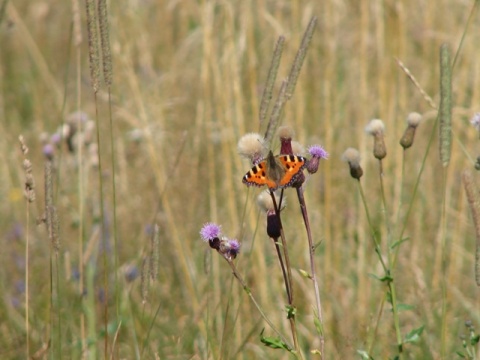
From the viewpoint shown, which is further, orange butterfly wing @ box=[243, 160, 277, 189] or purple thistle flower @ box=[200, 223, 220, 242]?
purple thistle flower @ box=[200, 223, 220, 242]

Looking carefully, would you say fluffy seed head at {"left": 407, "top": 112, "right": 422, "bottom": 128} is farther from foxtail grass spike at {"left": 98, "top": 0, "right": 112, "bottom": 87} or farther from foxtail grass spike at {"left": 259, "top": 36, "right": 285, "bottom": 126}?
foxtail grass spike at {"left": 98, "top": 0, "right": 112, "bottom": 87}

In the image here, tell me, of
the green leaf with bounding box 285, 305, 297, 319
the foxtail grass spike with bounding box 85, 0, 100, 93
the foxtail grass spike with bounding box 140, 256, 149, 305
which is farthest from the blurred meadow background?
the green leaf with bounding box 285, 305, 297, 319

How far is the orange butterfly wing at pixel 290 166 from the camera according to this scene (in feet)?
4.49

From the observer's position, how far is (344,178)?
3621 millimetres

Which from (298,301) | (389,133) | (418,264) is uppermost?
(389,133)

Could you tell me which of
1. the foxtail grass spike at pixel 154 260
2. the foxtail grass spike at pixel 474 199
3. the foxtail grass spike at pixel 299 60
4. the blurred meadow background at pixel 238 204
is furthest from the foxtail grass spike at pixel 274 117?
the blurred meadow background at pixel 238 204

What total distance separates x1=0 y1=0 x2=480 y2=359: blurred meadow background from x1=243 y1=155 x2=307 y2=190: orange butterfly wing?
2.39 ft

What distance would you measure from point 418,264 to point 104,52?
A: 74.0 inches

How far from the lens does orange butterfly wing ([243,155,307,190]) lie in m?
1.36

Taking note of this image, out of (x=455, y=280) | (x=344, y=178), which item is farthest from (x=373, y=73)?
(x=455, y=280)

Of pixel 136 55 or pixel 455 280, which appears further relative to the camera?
pixel 136 55

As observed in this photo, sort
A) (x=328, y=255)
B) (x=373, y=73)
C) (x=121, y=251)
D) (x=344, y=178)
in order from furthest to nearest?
(x=373, y=73)
(x=344, y=178)
(x=121, y=251)
(x=328, y=255)

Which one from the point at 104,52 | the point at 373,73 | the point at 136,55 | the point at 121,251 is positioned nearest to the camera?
the point at 104,52

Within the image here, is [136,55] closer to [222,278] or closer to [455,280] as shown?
[222,278]
